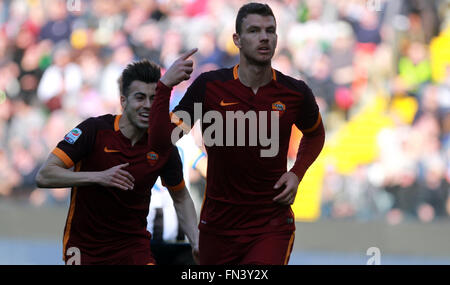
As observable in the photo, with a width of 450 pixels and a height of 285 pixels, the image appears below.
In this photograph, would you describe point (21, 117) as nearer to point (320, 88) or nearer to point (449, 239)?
point (320, 88)

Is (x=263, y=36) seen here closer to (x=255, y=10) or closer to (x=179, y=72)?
(x=255, y=10)

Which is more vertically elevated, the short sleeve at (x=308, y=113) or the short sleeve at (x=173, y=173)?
the short sleeve at (x=308, y=113)

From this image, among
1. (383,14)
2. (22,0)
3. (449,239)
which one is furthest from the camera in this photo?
(22,0)

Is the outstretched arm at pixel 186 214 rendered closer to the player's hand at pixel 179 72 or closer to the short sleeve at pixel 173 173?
the short sleeve at pixel 173 173

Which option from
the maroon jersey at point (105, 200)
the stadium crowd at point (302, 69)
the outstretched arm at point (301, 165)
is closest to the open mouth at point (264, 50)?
the outstretched arm at point (301, 165)

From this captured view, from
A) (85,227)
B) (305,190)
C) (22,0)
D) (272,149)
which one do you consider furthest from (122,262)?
(22,0)

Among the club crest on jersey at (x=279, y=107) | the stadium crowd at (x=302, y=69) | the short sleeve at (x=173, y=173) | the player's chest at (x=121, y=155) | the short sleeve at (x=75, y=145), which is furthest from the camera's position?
the stadium crowd at (x=302, y=69)

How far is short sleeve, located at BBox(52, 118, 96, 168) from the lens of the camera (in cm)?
534

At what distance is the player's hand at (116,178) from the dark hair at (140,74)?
0.79m

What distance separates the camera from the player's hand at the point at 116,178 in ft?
16.7

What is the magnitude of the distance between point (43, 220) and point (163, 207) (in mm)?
6555

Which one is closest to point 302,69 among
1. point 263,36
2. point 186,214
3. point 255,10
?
point 186,214

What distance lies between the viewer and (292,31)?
12.0 m

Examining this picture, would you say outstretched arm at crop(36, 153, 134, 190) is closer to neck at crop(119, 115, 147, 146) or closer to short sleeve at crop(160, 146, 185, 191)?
neck at crop(119, 115, 147, 146)
